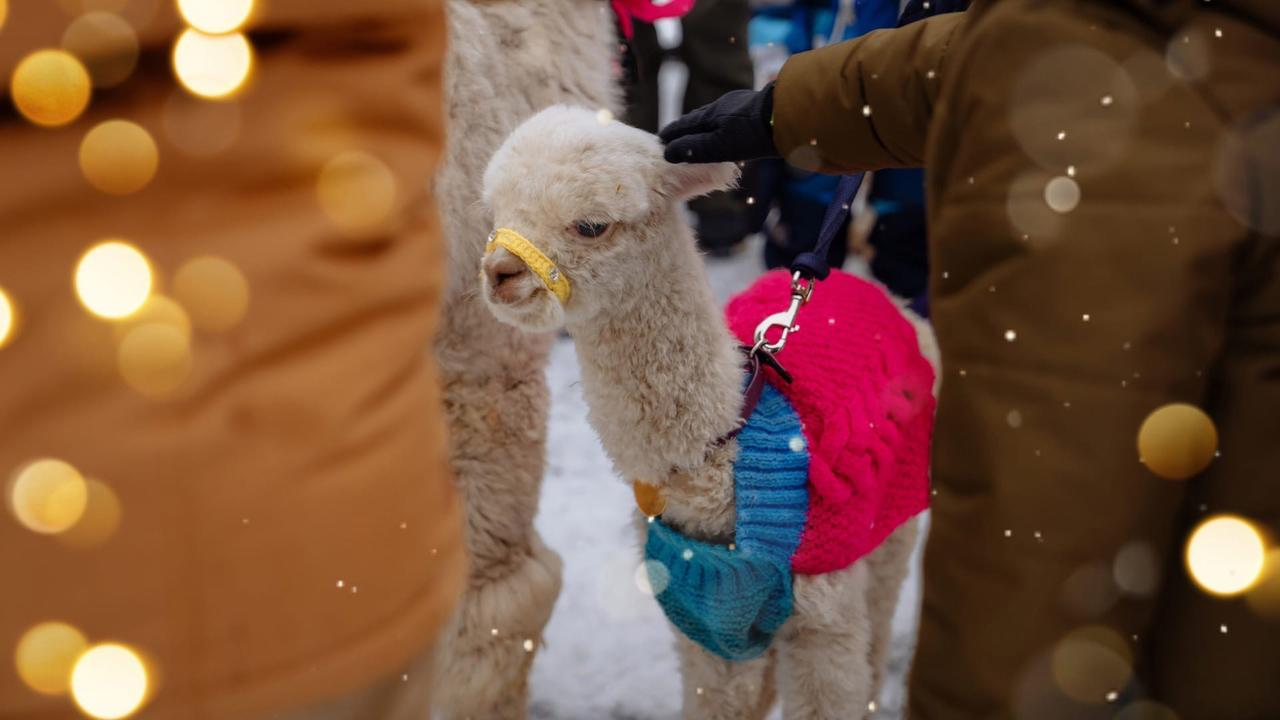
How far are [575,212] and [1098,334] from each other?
0.82 m

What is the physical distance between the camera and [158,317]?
0.48 m

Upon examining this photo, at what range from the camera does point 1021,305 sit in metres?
0.70

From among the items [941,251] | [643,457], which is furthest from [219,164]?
[643,457]

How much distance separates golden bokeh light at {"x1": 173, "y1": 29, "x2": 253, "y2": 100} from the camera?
0.47 meters

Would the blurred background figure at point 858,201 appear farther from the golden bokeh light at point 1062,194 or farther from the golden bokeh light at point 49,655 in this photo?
the golden bokeh light at point 49,655

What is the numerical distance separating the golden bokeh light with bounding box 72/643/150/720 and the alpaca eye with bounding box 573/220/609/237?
0.94 m

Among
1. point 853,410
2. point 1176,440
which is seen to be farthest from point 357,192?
point 853,410

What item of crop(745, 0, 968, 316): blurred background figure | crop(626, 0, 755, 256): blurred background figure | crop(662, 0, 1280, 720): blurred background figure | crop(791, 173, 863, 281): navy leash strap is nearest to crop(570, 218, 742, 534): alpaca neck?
crop(791, 173, 863, 281): navy leash strap

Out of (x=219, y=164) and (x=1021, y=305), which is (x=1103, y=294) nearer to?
(x=1021, y=305)

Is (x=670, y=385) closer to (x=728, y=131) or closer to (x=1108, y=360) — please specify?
(x=728, y=131)

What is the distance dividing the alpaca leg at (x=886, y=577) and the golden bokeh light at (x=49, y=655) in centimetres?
152

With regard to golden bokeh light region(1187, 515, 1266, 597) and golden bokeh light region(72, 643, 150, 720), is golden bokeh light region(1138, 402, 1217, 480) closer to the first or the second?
golden bokeh light region(1187, 515, 1266, 597)

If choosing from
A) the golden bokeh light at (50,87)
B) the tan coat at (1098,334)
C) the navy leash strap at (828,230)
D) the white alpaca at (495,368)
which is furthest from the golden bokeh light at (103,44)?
the navy leash strap at (828,230)

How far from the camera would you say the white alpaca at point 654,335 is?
4.29 ft
